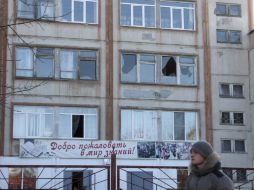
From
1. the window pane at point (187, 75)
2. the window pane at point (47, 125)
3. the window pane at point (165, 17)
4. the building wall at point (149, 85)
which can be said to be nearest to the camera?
the window pane at point (47, 125)

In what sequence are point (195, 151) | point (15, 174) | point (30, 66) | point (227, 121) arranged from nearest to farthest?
point (195, 151), point (15, 174), point (30, 66), point (227, 121)

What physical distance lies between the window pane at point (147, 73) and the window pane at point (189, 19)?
10.9 ft

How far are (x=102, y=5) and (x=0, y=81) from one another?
7.25m

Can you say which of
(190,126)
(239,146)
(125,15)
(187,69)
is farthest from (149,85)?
(239,146)

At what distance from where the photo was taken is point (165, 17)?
3316cm

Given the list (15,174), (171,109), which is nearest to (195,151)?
(15,174)

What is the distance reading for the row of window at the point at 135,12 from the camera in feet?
102

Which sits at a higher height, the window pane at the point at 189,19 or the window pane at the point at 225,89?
the window pane at the point at 189,19

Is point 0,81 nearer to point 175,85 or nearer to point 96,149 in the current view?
point 96,149

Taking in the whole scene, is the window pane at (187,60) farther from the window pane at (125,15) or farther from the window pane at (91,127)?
the window pane at (91,127)

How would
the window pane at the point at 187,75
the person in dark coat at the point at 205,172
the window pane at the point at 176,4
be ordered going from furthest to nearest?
the window pane at the point at 176,4
the window pane at the point at 187,75
the person in dark coat at the point at 205,172

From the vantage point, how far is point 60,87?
30.8 meters

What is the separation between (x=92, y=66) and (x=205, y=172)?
83.8 ft

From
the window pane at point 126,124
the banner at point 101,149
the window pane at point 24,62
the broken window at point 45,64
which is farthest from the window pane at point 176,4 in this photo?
the window pane at point 24,62
